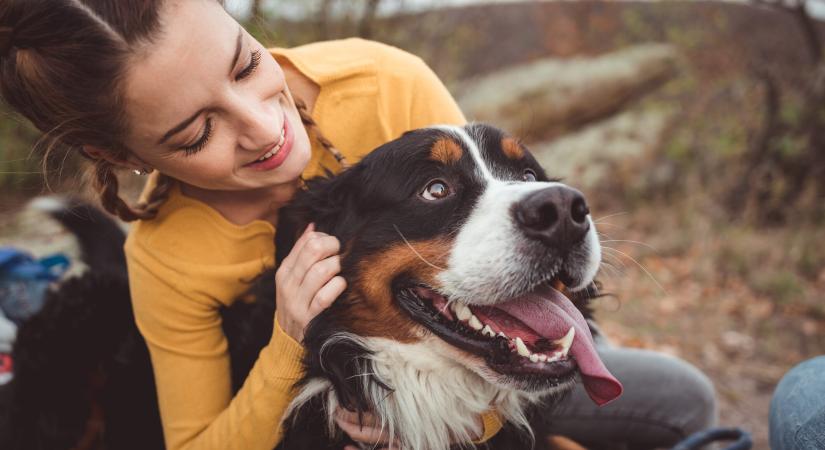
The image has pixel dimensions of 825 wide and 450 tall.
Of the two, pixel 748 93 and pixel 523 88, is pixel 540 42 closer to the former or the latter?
pixel 523 88

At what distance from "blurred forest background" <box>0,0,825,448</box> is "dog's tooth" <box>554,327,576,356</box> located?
0.54 metres

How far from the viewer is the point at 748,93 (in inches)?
280

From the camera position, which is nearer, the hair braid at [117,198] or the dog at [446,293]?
the dog at [446,293]

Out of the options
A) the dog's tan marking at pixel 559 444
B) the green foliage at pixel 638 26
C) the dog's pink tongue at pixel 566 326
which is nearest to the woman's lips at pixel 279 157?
the dog's pink tongue at pixel 566 326

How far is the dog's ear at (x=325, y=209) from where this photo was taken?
5.95ft

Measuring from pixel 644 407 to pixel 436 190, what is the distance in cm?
129

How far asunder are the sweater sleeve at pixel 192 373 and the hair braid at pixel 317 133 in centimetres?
62

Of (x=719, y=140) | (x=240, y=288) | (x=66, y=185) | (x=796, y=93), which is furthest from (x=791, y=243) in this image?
(x=66, y=185)

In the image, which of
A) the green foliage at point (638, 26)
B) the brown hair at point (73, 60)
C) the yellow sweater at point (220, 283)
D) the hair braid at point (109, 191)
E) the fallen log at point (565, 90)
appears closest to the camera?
the brown hair at point (73, 60)

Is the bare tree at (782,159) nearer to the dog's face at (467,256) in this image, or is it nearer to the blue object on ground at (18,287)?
the dog's face at (467,256)

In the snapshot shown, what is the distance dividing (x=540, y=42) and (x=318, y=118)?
9.37 m

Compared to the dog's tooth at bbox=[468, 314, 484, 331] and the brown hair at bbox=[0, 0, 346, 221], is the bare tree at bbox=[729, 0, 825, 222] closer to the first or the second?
the dog's tooth at bbox=[468, 314, 484, 331]

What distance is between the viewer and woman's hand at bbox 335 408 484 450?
67.9 inches

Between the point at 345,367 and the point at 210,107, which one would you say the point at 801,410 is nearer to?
the point at 345,367
